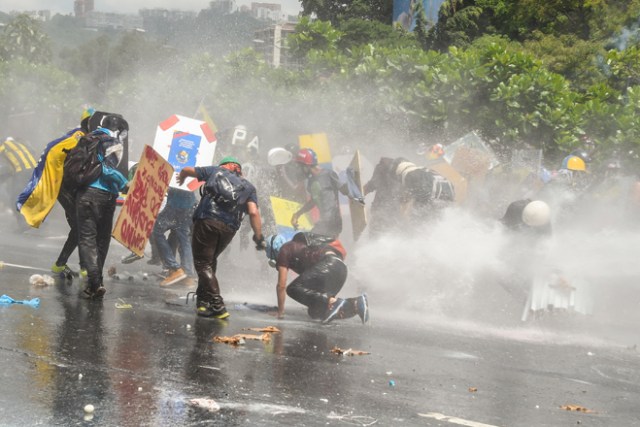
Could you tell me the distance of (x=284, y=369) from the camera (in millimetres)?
7348

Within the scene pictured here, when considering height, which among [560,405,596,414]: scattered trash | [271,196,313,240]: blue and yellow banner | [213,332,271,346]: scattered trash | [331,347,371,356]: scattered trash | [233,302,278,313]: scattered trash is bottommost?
[560,405,596,414]: scattered trash

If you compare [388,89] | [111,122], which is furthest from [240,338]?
[388,89]

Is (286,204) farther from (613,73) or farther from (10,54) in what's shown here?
(10,54)

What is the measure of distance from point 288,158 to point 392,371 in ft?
27.3

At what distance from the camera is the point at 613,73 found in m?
31.3

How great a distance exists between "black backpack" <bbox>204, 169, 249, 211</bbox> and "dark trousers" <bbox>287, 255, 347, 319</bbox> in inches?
40.9

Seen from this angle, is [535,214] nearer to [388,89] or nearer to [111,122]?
[111,122]

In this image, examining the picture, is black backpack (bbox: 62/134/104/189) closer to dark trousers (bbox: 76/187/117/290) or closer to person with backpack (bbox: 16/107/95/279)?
dark trousers (bbox: 76/187/117/290)

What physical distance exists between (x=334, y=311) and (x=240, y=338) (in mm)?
1902

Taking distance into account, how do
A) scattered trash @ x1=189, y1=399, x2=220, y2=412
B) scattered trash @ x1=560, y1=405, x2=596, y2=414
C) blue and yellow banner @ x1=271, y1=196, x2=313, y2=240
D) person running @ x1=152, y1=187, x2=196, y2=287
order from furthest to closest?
blue and yellow banner @ x1=271, y1=196, x2=313, y2=240, person running @ x1=152, y1=187, x2=196, y2=287, scattered trash @ x1=560, y1=405, x2=596, y2=414, scattered trash @ x1=189, y1=399, x2=220, y2=412

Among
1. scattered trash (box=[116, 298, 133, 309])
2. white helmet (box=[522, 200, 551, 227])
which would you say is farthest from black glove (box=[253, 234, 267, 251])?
white helmet (box=[522, 200, 551, 227])

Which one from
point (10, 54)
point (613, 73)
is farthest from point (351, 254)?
point (10, 54)

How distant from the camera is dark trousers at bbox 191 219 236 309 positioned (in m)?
9.64

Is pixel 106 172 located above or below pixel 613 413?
above
